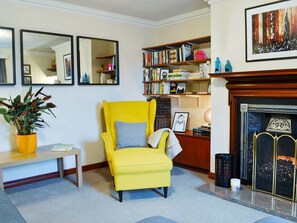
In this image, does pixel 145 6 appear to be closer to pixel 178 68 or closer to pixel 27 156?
pixel 178 68

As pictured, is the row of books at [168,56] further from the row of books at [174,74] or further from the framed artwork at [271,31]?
the framed artwork at [271,31]

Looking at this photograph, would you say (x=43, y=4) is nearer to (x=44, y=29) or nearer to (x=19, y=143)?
(x=44, y=29)

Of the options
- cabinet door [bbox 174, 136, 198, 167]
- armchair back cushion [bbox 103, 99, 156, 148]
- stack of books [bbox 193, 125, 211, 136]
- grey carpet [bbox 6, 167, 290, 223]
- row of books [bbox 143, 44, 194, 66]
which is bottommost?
grey carpet [bbox 6, 167, 290, 223]

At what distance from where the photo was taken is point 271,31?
298 centimetres

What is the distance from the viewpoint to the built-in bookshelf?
4.07 metres

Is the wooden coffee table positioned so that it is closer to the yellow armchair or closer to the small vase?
the small vase

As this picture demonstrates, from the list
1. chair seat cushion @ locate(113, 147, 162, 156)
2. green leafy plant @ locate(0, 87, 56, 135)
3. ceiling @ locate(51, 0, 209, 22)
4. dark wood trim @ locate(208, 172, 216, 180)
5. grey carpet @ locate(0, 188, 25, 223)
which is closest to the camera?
grey carpet @ locate(0, 188, 25, 223)

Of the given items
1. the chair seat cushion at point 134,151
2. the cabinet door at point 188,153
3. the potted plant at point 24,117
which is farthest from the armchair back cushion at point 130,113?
the potted plant at point 24,117

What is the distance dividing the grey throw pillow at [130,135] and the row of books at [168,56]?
4.12ft

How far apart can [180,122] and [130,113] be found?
91cm

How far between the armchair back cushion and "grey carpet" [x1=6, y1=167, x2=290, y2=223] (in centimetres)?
79

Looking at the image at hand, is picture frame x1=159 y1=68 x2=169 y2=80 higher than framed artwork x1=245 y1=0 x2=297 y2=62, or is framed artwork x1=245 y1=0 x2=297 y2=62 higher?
framed artwork x1=245 y1=0 x2=297 y2=62

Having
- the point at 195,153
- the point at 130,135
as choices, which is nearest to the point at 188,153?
the point at 195,153

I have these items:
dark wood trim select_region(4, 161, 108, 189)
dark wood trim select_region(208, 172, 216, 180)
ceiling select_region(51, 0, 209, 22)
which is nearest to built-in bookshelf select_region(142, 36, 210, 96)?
ceiling select_region(51, 0, 209, 22)
